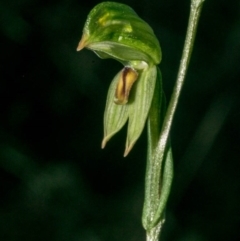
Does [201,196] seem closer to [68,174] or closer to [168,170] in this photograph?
[68,174]

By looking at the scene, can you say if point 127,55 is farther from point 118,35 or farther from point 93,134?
point 93,134

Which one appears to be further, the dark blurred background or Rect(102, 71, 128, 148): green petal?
the dark blurred background

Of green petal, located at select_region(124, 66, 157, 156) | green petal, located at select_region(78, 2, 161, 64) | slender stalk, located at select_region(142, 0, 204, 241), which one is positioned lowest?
slender stalk, located at select_region(142, 0, 204, 241)

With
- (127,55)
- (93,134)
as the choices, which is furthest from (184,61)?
(93,134)

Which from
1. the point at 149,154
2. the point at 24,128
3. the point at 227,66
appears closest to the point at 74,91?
the point at 24,128

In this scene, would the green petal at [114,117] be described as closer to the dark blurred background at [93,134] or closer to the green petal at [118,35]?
the green petal at [118,35]

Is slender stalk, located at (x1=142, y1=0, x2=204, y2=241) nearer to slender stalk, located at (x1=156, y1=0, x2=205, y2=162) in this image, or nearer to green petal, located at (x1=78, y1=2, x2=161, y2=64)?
slender stalk, located at (x1=156, y1=0, x2=205, y2=162)

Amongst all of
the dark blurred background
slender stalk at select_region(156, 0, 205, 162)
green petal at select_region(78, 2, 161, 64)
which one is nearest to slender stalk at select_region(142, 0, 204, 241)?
slender stalk at select_region(156, 0, 205, 162)

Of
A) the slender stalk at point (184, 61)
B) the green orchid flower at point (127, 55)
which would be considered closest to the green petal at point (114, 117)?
the green orchid flower at point (127, 55)
